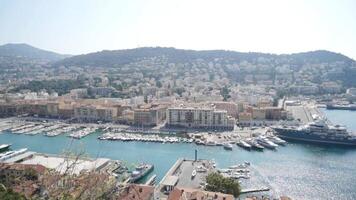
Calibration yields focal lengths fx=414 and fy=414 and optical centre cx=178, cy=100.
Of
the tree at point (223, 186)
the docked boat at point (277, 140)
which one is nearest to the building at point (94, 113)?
the docked boat at point (277, 140)

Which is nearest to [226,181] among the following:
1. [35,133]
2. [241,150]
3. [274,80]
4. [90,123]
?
[241,150]

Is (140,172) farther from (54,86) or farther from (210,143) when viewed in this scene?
(54,86)

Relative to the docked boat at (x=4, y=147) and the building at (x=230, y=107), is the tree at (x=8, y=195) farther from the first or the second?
the building at (x=230, y=107)

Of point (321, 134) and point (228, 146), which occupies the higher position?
point (321, 134)

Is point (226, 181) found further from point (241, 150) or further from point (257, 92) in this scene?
point (257, 92)

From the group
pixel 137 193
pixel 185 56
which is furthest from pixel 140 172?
pixel 185 56

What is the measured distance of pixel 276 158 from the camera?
52.3ft

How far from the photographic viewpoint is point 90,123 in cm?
2338

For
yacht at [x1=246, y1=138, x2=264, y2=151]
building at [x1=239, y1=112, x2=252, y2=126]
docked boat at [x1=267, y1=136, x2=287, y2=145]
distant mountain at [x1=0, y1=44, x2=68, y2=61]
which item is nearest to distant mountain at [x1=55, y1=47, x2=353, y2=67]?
building at [x1=239, y1=112, x2=252, y2=126]

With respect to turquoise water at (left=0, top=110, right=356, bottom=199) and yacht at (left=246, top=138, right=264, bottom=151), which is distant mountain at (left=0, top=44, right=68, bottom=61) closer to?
turquoise water at (left=0, top=110, right=356, bottom=199)

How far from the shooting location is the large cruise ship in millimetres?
18578

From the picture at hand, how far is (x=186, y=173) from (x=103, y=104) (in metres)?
14.2

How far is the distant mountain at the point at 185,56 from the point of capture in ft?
189

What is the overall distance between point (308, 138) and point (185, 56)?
4224cm
